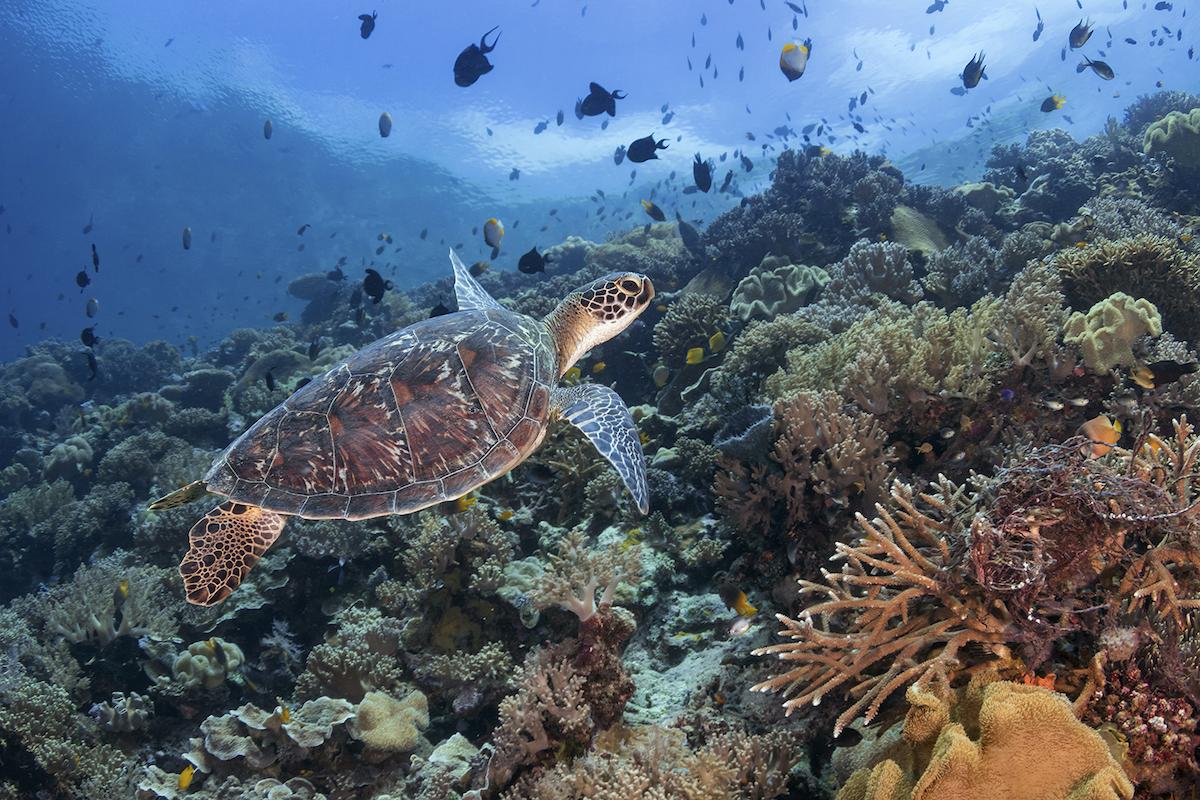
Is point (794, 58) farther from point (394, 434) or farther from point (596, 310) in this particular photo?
point (394, 434)

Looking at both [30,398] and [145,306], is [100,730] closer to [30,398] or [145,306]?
[30,398]

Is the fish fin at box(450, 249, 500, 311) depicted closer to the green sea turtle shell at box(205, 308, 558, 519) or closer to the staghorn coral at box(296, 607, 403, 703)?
the green sea turtle shell at box(205, 308, 558, 519)

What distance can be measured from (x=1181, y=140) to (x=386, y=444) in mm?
14345

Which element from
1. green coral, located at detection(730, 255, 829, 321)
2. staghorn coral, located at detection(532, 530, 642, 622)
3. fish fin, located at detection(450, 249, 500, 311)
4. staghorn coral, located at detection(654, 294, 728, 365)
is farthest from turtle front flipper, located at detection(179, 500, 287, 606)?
green coral, located at detection(730, 255, 829, 321)

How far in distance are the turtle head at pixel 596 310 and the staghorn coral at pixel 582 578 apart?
5.85 feet

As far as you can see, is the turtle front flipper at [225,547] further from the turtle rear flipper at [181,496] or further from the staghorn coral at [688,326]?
the staghorn coral at [688,326]

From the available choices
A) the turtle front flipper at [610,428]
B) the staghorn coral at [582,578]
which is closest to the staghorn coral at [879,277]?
the turtle front flipper at [610,428]

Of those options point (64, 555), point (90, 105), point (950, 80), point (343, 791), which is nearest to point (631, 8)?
point (950, 80)

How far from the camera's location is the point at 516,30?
47906mm

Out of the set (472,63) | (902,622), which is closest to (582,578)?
(902,622)

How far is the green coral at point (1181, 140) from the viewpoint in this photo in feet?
31.1

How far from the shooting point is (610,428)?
13.8ft

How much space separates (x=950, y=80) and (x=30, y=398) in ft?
185

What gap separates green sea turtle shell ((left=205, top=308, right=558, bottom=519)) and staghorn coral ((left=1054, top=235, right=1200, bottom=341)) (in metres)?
5.84
